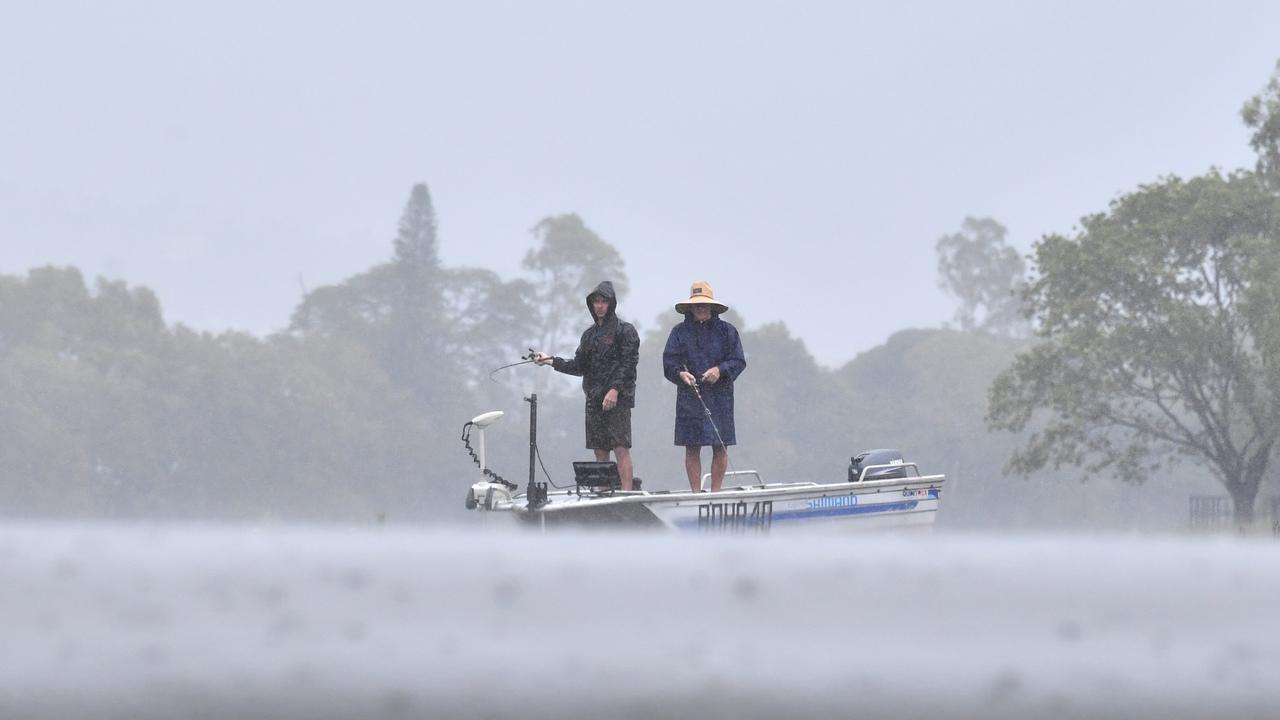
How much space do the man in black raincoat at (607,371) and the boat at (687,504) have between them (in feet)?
0.75

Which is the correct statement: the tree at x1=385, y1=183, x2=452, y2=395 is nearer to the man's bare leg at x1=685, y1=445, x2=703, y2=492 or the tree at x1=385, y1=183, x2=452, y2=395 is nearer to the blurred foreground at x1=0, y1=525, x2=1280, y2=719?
the man's bare leg at x1=685, y1=445, x2=703, y2=492

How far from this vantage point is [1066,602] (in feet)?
4.43

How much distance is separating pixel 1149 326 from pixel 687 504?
39.7 meters

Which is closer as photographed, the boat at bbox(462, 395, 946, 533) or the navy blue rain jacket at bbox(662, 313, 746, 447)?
the boat at bbox(462, 395, 946, 533)

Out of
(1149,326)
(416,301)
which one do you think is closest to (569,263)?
(416,301)

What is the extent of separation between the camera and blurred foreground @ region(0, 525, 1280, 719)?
1240 millimetres

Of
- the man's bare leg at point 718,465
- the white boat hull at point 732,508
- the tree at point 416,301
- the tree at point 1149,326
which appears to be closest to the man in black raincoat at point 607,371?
the white boat hull at point 732,508

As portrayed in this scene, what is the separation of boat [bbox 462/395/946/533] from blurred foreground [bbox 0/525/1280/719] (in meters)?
8.76

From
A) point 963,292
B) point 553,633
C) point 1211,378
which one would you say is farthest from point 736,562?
point 963,292

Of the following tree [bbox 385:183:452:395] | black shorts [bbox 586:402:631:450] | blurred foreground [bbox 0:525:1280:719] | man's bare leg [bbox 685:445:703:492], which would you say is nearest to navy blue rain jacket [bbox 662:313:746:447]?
man's bare leg [bbox 685:445:703:492]

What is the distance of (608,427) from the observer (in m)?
12.3

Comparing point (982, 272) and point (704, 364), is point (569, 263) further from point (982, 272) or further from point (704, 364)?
point (704, 364)

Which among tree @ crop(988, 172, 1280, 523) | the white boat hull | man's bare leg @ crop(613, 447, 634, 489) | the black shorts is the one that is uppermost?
tree @ crop(988, 172, 1280, 523)

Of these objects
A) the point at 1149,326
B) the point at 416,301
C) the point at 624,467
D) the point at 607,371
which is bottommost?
the point at 624,467
